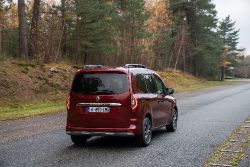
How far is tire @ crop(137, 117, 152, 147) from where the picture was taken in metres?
10.8

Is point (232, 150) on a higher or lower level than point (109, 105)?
lower

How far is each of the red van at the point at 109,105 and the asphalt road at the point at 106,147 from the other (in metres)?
0.39

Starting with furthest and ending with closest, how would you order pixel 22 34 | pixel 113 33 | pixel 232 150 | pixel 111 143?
1. pixel 113 33
2. pixel 22 34
3. pixel 111 143
4. pixel 232 150

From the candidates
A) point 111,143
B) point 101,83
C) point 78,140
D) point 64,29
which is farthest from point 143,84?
point 64,29

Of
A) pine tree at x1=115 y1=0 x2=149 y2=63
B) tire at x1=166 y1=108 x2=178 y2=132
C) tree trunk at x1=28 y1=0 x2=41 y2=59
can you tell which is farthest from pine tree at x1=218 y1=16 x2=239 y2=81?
tire at x1=166 y1=108 x2=178 y2=132

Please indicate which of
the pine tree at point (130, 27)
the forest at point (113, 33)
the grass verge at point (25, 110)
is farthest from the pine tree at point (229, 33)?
the grass verge at point (25, 110)

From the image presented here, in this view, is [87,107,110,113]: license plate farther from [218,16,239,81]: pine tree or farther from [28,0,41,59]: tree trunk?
[218,16,239,81]: pine tree

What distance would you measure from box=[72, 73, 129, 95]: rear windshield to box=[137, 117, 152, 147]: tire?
100cm

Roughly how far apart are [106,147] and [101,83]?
147 cm

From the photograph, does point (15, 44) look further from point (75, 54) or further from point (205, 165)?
point (205, 165)

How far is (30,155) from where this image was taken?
31.4 feet

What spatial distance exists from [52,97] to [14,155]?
16.3 meters

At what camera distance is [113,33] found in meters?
39.7

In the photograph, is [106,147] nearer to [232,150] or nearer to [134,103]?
[134,103]
